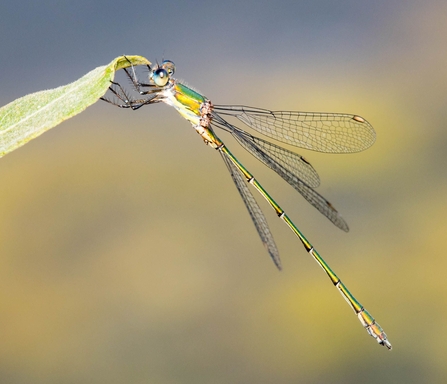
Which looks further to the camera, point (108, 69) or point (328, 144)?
point (328, 144)

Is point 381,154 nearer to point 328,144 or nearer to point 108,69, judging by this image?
point 328,144

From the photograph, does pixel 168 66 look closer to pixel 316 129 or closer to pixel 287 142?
pixel 287 142

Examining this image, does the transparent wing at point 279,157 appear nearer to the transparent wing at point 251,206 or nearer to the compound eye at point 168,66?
the transparent wing at point 251,206

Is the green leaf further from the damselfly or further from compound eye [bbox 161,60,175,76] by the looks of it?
the damselfly

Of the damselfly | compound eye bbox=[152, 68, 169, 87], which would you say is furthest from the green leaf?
the damselfly

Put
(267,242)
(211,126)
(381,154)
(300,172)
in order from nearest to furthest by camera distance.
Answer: (211,126), (267,242), (300,172), (381,154)

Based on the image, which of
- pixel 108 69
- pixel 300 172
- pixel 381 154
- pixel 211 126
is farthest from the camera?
pixel 381 154

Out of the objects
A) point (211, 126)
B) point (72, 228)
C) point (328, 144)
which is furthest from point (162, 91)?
point (72, 228)
